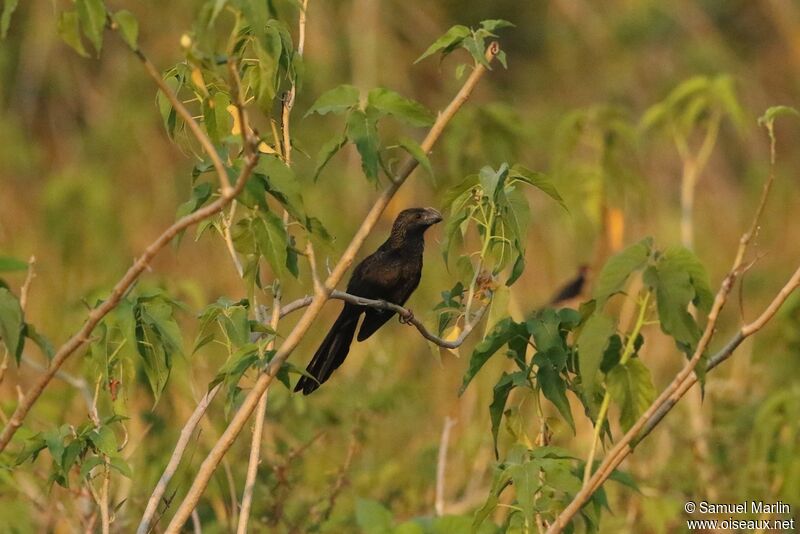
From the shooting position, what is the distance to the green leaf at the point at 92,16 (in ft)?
6.82

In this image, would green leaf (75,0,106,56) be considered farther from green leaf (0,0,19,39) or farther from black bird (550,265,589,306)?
black bird (550,265,589,306)

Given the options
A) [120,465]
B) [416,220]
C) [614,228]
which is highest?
[614,228]

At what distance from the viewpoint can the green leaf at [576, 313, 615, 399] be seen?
2365 millimetres

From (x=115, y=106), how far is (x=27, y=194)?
1.12m

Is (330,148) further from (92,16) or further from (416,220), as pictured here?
(416,220)


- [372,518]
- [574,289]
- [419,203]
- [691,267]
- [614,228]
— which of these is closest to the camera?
[691,267]

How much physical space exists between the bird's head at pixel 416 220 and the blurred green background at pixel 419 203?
488 millimetres

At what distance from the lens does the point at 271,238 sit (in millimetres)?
2406

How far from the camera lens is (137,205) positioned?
9797mm

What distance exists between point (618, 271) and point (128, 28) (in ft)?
3.28

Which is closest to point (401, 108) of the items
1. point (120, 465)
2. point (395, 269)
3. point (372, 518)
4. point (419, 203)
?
point (120, 465)

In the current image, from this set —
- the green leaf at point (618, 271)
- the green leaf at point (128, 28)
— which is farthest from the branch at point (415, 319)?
the green leaf at point (128, 28)

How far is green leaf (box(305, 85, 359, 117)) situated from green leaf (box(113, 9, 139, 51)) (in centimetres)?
46

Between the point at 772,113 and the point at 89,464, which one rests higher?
the point at 772,113
